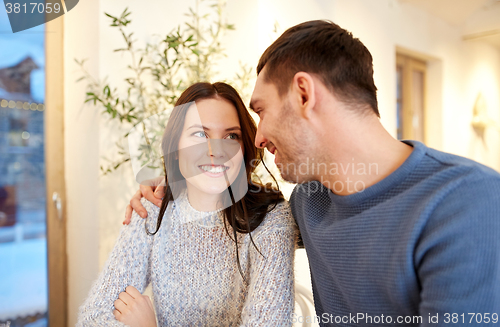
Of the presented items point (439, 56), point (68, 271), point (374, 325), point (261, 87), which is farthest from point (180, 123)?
point (439, 56)

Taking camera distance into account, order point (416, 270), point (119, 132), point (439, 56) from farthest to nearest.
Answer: point (439, 56)
point (119, 132)
point (416, 270)

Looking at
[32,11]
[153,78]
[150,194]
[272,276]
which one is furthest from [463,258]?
[32,11]

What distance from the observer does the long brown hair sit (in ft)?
3.37

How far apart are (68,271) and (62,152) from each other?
605 mm

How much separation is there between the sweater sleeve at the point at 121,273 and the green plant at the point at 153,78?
0.54 metres

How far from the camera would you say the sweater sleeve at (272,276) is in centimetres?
84

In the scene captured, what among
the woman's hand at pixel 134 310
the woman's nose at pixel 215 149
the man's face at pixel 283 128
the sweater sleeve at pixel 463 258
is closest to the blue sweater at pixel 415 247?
the sweater sleeve at pixel 463 258

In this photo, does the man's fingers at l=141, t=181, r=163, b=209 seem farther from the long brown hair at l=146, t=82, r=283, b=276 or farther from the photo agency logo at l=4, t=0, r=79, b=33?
the photo agency logo at l=4, t=0, r=79, b=33

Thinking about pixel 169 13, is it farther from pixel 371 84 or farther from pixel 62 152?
pixel 371 84

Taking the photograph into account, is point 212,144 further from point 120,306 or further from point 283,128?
point 120,306

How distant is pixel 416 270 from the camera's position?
2.10ft

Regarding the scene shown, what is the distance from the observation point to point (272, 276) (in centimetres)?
87

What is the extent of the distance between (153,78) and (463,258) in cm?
162

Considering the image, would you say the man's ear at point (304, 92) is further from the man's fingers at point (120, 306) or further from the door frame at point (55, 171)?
the door frame at point (55, 171)
